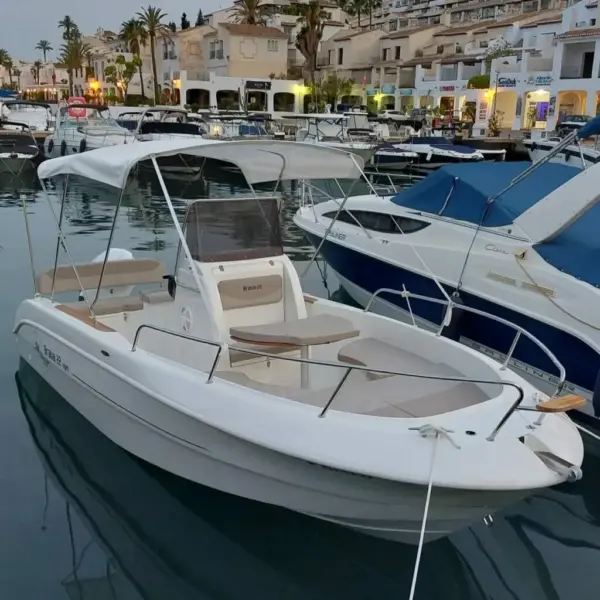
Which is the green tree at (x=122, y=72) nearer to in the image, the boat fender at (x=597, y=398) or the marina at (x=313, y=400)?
the marina at (x=313, y=400)

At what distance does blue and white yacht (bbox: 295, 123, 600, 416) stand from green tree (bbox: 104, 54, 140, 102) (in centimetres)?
5469

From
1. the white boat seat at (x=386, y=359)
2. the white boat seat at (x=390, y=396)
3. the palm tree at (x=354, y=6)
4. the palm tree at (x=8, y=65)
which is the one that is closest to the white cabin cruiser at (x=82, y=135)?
the white boat seat at (x=386, y=359)

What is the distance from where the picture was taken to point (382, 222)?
29.4 feet

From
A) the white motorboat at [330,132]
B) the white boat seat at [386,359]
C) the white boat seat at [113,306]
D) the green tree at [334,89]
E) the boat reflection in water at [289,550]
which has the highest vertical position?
the green tree at [334,89]

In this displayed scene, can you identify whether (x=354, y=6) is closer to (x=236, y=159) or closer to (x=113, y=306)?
(x=236, y=159)

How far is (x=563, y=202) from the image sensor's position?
22.1ft

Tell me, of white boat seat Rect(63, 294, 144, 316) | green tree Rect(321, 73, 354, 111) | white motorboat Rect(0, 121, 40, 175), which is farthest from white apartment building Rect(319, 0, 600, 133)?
white boat seat Rect(63, 294, 144, 316)

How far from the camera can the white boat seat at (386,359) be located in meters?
5.23

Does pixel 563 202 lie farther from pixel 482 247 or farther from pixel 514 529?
pixel 514 529

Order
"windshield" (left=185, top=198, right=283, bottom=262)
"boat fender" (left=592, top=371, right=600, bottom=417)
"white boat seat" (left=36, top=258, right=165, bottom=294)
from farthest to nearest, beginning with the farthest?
"white boat seat" (left=36, top=258, right=165, bottom=294), "windshield" (left=185, top=198, right=283, bottom=262), "boat fender" (left=592, top=371, right=600, bottom=417)

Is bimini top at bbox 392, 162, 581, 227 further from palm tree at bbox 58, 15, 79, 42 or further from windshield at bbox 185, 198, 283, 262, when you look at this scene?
palm tree at bbox 58, 15, 79, 42

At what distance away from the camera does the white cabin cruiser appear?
25812mm

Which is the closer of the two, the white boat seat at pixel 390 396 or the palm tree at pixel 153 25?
the white boat seat at pixel 390 396

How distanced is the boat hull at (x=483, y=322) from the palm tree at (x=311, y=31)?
46.0 meters
